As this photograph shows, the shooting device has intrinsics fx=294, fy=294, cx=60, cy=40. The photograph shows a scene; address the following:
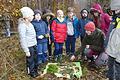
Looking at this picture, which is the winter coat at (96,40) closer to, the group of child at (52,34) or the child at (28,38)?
the group of child at (52,34)

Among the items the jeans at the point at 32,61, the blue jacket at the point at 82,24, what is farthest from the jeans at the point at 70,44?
the jeans at the point at 32,61

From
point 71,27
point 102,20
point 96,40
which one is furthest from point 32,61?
point 102,20

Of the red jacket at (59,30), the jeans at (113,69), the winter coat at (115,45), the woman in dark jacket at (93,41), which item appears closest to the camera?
the winter coat at (115,45)

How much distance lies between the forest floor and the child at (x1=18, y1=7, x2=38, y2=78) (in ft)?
0.74

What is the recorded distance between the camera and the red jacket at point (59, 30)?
6.84 m

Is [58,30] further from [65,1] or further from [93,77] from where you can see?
[65,1]

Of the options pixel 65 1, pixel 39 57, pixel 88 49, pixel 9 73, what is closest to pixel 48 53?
pixel 39 57

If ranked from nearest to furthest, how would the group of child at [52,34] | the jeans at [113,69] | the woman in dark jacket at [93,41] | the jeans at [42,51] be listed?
1. the jeans at [113,69]
2. the group of child at [52,34]
3. the woman in dark jacket at [93,41]
4. the jeans at [42,51]

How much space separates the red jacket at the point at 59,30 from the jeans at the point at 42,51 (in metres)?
0.42

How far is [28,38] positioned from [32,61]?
0.48m

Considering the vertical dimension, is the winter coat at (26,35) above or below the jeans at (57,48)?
above

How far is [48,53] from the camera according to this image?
7254 millimetres

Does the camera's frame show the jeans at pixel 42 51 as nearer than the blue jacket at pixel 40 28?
No

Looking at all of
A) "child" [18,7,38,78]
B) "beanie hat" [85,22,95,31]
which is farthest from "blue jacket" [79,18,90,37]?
"child" [18,7,38,78]
